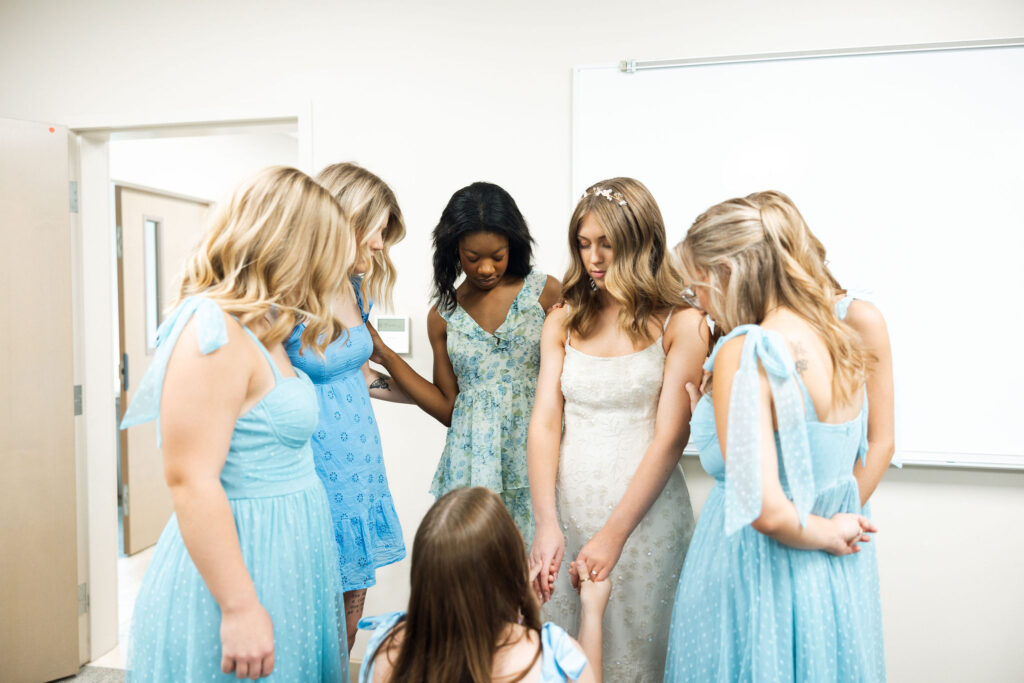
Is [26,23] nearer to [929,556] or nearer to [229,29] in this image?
[229,29]

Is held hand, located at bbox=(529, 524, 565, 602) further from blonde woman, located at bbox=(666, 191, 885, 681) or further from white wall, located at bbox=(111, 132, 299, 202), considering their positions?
white wall, located at bbox=(111, 132, 299, 202)

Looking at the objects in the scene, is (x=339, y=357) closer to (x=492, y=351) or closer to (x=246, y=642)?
(x=492, y=351)

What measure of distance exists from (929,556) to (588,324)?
1453 mm

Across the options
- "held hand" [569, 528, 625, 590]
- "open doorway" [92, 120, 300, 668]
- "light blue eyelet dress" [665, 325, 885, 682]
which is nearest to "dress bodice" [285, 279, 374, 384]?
"held hand" [569, 528, 625, 590]

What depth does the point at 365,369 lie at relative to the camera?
6.23 feet

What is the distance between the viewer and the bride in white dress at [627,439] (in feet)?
5.13

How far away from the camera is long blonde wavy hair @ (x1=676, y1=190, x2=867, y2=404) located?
4.03 feet

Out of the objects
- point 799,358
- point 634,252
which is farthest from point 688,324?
point 799,358

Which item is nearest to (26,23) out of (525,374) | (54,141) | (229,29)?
(54,141)

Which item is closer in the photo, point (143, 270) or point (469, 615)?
point (469, 615)

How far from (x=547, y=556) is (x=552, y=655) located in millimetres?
410

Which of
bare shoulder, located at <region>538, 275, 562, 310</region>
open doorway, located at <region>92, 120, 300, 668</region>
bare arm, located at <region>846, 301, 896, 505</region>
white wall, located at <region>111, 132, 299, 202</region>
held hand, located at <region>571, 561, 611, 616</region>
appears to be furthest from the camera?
white wall, located at <region>111, 132, 299, 202</region>

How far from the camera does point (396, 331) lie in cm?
257

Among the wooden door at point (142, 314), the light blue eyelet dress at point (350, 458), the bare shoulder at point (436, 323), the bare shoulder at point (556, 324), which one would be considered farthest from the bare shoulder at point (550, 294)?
the wooden door at point (142, 314)
